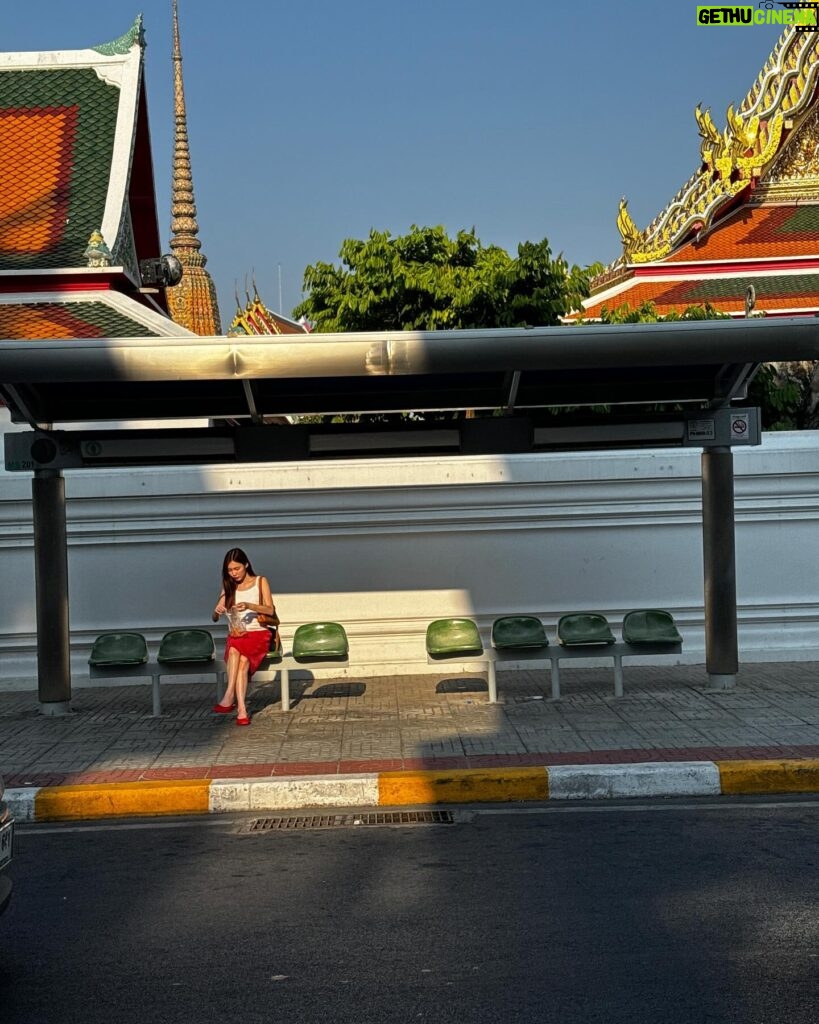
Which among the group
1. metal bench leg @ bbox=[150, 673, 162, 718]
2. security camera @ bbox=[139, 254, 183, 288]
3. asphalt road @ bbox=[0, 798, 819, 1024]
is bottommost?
asphalt road @ bbox=[0, 798, 819, 1024]

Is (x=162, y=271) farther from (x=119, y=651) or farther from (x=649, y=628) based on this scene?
(x=649, y=628)

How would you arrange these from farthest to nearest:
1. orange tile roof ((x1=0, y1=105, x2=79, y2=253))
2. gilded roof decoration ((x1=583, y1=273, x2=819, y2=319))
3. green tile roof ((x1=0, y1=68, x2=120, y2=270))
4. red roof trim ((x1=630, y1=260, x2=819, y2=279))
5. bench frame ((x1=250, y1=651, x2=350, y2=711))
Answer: red roof trim ((x1=630, y1=260, x2=819, y2=279)), gilded roof decoration ((x1=583, y1=273, x2=819, y2=319)), orange tile roof ((x1=0, y1=105, x2=79, y2=253)), green tile roof ((x1=0, y1=68, x2=120, y2=270)), bench frame ((x1=250, y1=651, x2=350, y2=711))

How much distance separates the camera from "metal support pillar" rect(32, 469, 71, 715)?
11008 millimetres

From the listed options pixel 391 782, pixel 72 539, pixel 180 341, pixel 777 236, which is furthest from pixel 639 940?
pixel 777 236

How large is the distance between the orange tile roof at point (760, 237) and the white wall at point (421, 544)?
1661 cm

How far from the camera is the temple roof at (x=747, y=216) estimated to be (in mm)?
28359

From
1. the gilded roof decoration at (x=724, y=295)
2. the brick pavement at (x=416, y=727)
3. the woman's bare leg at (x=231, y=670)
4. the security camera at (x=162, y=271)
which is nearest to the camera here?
the brick pavement at (x=416, y=727)

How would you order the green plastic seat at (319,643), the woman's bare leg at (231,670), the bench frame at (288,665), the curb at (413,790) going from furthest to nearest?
1. the green plastic seat at (319,643)
2. the bench frame at (288,665)
3. the woman's bare leg at (231,670)
4. the curb at (413,790)

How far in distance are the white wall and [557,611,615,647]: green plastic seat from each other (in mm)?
1931

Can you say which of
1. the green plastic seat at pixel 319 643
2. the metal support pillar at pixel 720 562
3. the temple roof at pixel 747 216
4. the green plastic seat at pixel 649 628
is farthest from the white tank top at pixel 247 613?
the temple roof at pixel 747 216

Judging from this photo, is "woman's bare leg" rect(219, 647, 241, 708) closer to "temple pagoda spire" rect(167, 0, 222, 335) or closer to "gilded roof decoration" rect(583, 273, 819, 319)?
"gilded roof decoration" rect(583, 273, 819, 319)

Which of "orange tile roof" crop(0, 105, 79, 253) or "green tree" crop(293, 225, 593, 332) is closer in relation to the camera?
"orange tile roof" crop(0, 105, 79, 253)

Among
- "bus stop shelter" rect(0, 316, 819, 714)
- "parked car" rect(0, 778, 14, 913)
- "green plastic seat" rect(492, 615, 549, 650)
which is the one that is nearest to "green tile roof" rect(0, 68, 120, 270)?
"bus stop shelter" rect(0, 316, 819, 714)

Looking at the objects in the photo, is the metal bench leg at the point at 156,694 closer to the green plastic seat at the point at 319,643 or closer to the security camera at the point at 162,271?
the green plastic seat at the point at 319,643
